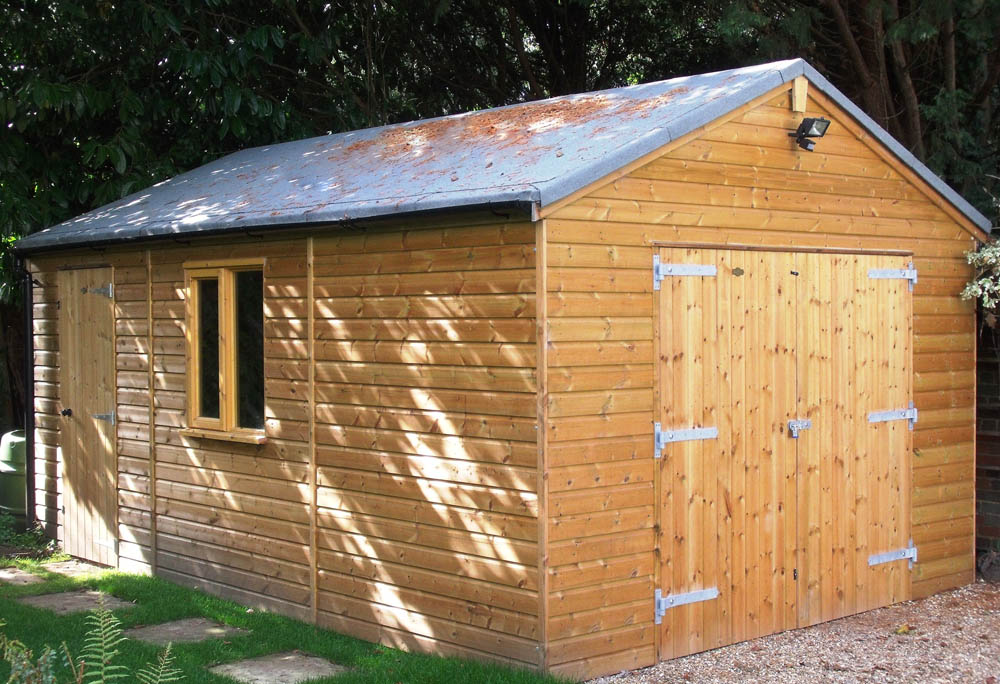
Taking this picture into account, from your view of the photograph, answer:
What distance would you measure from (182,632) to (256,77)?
274 inches

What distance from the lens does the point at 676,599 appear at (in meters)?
6.64

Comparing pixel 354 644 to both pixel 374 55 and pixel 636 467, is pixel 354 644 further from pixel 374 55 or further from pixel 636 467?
pixel 374 55

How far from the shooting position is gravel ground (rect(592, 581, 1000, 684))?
6367 mm

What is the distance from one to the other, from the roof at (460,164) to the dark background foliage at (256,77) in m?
1.31

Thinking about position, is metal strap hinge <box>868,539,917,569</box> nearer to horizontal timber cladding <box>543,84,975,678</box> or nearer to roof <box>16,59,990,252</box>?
horizontal timber cladding <box>543,84,975,678</box>

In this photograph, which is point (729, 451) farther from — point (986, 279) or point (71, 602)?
point (71, 602)

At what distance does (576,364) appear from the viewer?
20.1ft

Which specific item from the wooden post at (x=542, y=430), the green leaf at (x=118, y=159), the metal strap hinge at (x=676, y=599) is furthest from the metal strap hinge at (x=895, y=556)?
the green leaf at (x=118, y=159)

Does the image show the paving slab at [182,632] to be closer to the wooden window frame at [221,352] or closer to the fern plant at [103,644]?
the fern plant at [103,644]

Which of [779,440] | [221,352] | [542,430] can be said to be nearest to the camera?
[542,430]

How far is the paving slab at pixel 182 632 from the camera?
23.3 feet

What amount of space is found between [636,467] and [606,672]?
44.1 inches

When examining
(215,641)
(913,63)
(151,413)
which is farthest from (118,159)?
(913,63)

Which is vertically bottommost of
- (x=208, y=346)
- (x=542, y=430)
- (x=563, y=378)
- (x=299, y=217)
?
(x=542, y=430)
